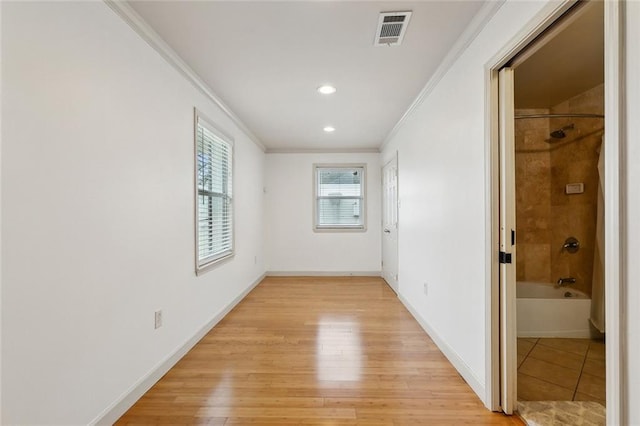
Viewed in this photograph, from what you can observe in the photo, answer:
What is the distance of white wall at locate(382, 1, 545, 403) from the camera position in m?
1.81

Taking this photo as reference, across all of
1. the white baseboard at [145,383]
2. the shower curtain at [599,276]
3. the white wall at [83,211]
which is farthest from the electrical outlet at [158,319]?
the shower curtain at [599,276]

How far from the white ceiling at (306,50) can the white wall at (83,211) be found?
1.18 ft

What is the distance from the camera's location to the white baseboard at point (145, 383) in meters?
1.59

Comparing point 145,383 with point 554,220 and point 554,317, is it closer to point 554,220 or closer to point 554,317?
point 554,317

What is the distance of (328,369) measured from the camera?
2197 millimetres

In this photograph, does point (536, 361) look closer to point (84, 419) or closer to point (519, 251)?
point (519, 251)

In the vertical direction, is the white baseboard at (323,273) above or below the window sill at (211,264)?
below

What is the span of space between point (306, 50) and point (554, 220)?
3342mm

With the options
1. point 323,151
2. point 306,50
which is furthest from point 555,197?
point 323,151

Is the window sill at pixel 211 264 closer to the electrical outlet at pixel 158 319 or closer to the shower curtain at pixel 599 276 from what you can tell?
the electrical outlet at pixel 158 319

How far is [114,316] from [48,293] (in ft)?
1.49

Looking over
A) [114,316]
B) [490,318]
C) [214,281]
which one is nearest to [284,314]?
[214,281]

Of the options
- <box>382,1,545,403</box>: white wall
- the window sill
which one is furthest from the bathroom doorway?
the window sill

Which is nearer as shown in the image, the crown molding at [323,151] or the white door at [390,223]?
the white door at [390,223]
